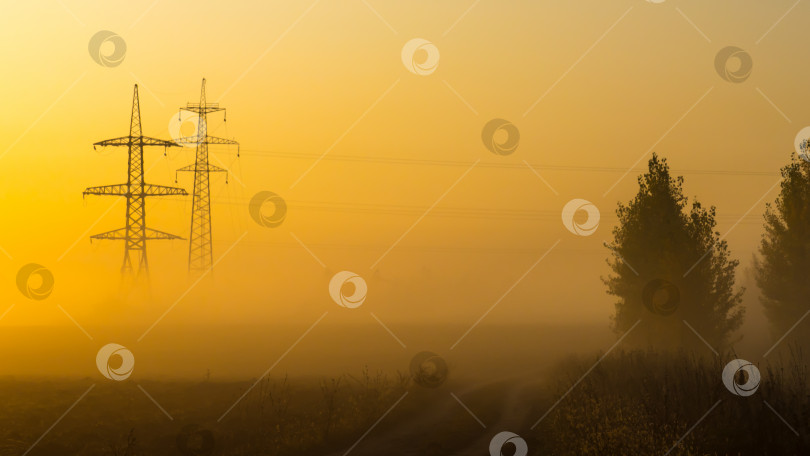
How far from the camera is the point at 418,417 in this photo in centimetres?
3606

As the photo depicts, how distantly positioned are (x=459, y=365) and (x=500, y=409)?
118ft

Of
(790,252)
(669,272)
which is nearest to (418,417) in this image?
(669,272)

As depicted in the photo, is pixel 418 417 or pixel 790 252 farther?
pixel 790 252

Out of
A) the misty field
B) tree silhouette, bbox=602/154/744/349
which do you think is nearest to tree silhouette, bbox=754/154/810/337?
tree silhouette, bbox=602/154/744/349

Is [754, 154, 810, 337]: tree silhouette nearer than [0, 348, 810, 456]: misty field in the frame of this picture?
No

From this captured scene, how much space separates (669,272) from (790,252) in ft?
44.8

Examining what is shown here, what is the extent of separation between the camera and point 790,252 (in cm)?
5584

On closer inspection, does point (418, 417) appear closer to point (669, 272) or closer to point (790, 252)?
point (669, 272)

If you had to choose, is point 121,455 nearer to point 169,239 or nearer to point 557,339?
point 169,239

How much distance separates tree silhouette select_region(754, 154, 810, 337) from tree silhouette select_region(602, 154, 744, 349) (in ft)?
22.4

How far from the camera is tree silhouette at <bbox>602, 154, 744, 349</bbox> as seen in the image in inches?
1891

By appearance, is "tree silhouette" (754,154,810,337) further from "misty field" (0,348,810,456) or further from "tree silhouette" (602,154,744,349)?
"misty field" (0,348,810,456)

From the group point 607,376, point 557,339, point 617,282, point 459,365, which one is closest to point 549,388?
point 607,376

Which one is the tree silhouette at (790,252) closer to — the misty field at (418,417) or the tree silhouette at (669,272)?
the tree silhouette at (669,272)
